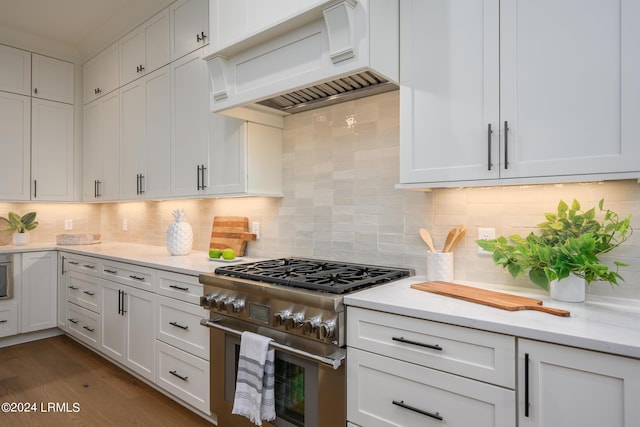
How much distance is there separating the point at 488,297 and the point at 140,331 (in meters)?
2.31

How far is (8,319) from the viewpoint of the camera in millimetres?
3488

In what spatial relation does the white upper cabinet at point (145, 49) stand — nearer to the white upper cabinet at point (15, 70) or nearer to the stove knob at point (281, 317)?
the white upper cabinet at point (15, 70)

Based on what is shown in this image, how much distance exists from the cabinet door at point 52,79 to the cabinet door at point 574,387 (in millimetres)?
4828

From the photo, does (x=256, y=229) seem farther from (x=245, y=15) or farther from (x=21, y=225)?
(x=21, y=225)

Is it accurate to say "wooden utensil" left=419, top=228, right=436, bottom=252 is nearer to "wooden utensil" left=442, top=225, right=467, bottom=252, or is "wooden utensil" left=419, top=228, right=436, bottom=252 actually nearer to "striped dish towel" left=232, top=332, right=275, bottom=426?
"wooden utensil" left=442, top=225, right=467, bottom=252

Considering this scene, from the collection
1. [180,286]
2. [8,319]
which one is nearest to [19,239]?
[8,319]

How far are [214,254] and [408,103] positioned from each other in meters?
1.66

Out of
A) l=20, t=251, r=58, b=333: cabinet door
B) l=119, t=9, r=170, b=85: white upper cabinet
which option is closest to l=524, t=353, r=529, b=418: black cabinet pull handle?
l=119, t=9, r=170, b=85: white upper cabinet

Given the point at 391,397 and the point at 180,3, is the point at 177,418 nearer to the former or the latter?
the point at 391,397

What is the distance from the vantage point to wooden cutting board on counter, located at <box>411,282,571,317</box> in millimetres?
1300

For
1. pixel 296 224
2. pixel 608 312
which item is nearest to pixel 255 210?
pixel 296 224

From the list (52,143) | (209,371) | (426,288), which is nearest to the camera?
(426,288)

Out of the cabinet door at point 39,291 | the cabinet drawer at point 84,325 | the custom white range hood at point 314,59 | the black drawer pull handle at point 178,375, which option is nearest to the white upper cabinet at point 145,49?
the custom white range hood at point 314,59

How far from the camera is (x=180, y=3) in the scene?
9.52ft
